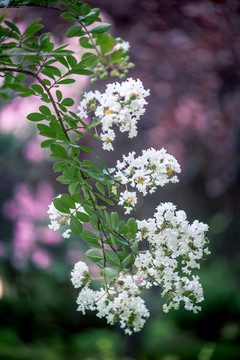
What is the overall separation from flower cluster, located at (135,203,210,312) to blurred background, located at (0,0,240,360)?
1315 mm

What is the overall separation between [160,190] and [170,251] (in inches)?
A: 87.1

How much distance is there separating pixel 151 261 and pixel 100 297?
0.36 feet

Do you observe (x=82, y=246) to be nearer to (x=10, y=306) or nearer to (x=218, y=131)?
(x=10, y=306)

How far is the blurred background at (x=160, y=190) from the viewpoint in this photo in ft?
6.36

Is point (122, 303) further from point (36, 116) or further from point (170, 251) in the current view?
point (36, 116)

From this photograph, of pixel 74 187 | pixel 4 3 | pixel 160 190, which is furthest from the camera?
pixel 160 190

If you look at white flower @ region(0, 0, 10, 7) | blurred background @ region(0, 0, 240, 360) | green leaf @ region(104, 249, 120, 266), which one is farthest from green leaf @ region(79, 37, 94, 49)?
blurred background @ region(0, 0, 240, 360)

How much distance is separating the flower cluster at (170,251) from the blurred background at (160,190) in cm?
131

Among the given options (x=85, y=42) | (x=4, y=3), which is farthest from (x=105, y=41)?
(x=4, y=3)

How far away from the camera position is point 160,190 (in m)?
2.85

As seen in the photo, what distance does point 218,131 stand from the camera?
8.31 feet

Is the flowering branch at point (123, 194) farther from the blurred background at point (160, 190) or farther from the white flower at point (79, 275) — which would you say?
the blurred background at point (160, 190)

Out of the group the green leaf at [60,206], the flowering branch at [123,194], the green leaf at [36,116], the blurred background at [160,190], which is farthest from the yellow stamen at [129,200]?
the blurred background at [160,190]

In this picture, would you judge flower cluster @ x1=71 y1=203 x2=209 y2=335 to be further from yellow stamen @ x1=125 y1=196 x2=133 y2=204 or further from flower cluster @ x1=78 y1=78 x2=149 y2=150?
flower cluster @ x1=78 y1=78 x2=149 y2=150
